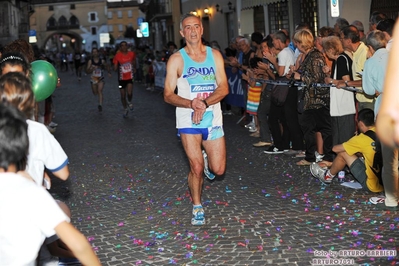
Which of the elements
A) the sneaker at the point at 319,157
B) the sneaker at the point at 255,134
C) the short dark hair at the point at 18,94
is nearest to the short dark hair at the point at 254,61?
the sneaker at the point at 255,134

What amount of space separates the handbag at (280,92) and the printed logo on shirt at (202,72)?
402 cm

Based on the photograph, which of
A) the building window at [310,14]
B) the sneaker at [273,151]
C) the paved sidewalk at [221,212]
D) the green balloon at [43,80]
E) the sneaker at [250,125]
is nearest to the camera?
the paved sidewalk at [221,212]

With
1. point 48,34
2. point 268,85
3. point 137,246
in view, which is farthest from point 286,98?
point 48,34

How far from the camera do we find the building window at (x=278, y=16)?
22.5 m

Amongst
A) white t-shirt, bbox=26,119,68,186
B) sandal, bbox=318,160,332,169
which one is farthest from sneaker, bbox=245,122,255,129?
white t-shirt, bbox=26,119,68,186

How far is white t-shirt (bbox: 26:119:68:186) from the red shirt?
47.2ft

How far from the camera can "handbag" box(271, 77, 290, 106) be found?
1112 cm

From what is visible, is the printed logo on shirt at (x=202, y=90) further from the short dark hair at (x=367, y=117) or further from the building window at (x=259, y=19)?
the building window at (x=259, y=19)

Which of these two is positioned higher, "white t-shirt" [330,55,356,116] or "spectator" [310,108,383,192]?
"white t-shirt" [330,55,356,116]

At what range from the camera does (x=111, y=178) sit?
1022 centimetres

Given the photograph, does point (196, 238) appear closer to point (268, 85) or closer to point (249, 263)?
point (249, 263)

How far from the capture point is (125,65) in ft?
62.0

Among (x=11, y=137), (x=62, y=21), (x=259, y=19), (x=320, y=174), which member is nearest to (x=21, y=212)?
(x=11, y=137)

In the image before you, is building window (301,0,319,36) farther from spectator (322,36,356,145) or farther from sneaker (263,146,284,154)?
spectator (322,36,356,145)
